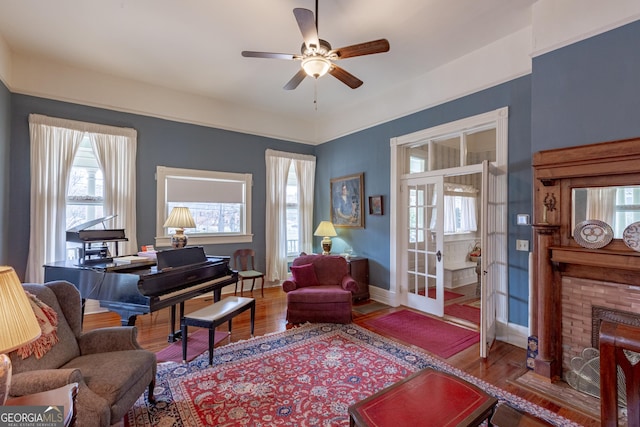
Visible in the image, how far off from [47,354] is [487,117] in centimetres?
462

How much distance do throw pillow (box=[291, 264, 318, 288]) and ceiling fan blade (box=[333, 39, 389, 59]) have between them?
2775 millimetres

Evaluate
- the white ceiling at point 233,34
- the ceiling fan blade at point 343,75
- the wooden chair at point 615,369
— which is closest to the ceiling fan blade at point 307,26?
the ceiling fan blade at point 343,75

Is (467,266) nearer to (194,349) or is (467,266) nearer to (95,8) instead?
(194,349)

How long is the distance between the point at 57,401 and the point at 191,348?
2021 mm

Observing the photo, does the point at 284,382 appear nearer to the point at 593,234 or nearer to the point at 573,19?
the point at 593,234

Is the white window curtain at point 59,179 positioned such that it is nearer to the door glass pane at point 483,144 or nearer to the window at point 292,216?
the window at point 292,216

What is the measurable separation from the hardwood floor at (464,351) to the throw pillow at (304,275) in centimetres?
55

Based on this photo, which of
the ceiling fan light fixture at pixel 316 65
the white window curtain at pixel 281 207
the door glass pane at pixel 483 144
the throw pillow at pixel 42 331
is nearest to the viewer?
the throw pillow at pixel 42 331

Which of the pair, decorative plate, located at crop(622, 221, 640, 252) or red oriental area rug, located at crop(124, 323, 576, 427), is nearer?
red oriental area rug, located at crop(124, 323, 576, 427)

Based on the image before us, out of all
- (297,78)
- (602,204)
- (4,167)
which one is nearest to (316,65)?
(297,78)

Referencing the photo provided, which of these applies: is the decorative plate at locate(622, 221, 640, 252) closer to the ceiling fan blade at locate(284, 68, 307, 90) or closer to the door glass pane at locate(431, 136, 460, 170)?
the door glass pane at locate(431, 136, 460, 170)

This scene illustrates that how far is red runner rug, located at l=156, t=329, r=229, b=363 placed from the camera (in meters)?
3.02

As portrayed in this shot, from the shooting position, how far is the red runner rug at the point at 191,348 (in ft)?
9.90

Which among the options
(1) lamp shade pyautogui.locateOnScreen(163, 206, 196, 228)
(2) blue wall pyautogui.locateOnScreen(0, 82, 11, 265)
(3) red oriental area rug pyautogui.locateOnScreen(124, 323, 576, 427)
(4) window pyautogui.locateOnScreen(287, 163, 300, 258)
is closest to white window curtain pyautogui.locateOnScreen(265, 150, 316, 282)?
(4) window pyautogui.locateOnScreen(287, 163, 300, 258)
